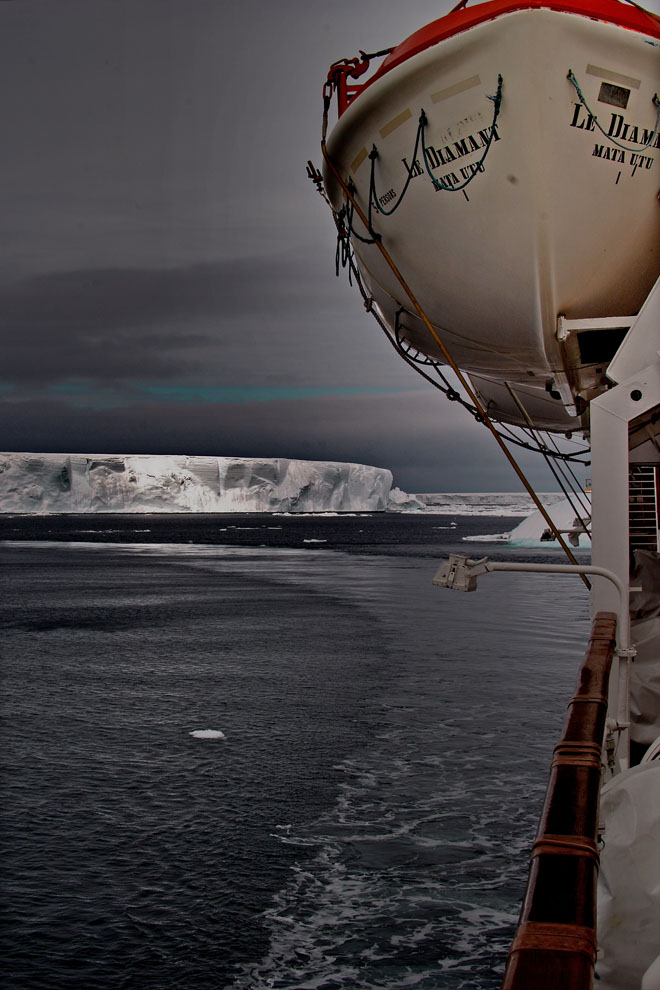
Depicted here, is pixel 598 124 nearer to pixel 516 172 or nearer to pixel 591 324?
pixel 516 172

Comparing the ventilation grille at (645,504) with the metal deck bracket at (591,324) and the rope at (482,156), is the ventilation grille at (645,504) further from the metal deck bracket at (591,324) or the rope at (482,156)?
the rope at (482,156)

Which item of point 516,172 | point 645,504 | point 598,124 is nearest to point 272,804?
point 516,172

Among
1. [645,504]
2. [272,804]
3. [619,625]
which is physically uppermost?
[645,504]

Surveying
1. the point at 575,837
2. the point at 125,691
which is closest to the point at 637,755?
the point at 575,837

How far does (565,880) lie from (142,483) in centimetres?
10566

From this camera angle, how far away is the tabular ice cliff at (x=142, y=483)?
104 m

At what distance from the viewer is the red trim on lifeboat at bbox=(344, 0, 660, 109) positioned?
13.0 feet

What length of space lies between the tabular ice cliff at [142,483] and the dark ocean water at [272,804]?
87.3m

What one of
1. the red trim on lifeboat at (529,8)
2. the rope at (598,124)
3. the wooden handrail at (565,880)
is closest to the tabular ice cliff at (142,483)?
the red trim on lifeboat at (529,8)

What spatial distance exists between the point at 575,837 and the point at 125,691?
38.6ft

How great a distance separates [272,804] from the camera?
7.65 m

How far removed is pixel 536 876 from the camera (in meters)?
1.46

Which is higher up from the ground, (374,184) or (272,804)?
(374,184)

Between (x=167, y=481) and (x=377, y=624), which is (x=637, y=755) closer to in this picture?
(x=377, y=624)
